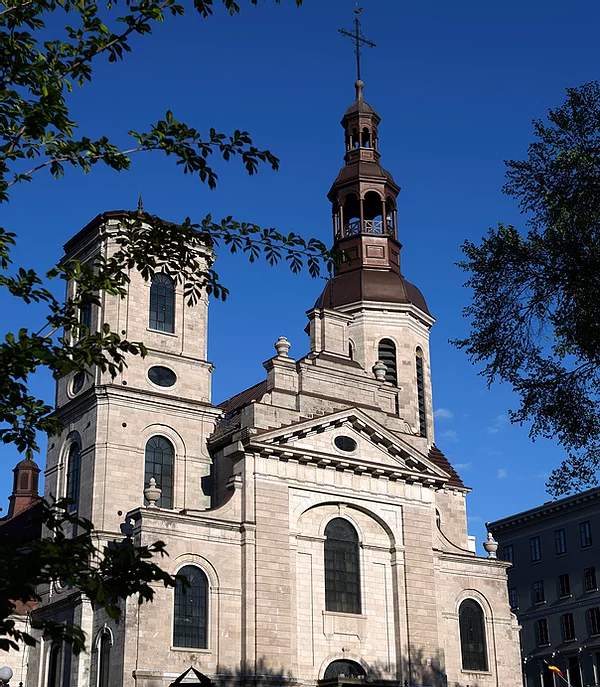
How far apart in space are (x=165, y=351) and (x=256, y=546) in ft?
29.0

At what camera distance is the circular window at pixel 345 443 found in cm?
4016

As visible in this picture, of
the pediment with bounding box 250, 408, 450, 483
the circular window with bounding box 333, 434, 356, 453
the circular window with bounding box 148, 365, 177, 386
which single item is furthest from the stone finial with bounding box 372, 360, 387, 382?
the circular window with bounding box 148, 365, 177, 386

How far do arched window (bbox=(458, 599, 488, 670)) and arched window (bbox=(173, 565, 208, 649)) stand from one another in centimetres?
1246

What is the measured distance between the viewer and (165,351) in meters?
40.8

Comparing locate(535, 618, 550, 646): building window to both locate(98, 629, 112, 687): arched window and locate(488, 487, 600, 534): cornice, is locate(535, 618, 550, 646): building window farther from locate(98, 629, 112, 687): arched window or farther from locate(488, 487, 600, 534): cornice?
locate(98, 629, 112, 687): arched window

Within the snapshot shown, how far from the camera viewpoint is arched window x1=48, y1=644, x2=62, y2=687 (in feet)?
123

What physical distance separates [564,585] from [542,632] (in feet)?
11.2

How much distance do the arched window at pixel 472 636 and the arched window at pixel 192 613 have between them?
12.5 m

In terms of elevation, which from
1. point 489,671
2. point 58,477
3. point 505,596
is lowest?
point 489,671

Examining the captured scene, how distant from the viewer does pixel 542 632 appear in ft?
216

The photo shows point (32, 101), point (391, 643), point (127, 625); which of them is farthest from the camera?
point (391, 643)

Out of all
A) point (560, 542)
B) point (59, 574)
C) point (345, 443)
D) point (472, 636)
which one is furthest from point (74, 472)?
point (560, 542)

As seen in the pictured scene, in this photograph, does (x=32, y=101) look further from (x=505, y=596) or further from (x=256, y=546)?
(x=505, y=596)

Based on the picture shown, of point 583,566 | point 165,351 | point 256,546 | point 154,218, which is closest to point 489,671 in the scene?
point 256,546
